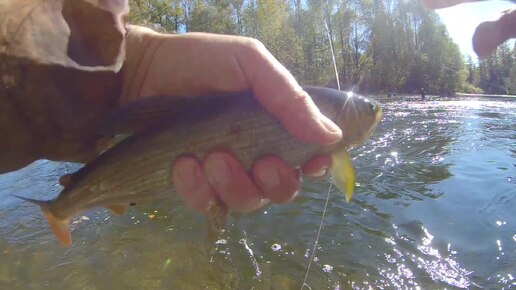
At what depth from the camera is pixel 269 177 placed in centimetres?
254

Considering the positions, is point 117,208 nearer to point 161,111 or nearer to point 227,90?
point 161,111

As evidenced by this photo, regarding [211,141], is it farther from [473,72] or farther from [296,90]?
[473,72]

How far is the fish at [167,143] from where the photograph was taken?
2.46 metres

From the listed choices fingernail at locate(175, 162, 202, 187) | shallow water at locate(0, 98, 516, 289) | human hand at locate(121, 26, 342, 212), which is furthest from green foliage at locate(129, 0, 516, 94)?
fingernail at locate(175, 162, 202, 187)

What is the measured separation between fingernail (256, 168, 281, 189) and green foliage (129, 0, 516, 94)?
4442 centimetres

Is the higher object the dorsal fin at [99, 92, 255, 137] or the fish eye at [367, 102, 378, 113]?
the dorsal fin at [99, 92, 255, 137]

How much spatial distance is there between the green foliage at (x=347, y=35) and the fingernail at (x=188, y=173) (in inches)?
1752

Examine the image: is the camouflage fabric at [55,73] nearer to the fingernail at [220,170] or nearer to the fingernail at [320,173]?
the fingernail at [220,170]

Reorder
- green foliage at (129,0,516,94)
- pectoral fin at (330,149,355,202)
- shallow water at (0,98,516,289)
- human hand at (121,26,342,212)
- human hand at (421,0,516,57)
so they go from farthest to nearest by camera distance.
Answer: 1. green foliage at (129,0,516,94)
2. shallow water at (0,98,516,289)
3. pectoral fin at (330,149,355,202)
4. human hand at (121,26,342,212)
5. human hand at (421,0,516,57)

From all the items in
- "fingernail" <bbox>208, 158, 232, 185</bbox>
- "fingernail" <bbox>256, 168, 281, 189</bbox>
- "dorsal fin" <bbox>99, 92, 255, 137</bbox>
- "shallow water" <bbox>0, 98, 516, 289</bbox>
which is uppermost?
"dorsal fin" <bbox>99, 92, 255, 137</bbox>

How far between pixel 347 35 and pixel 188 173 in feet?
201

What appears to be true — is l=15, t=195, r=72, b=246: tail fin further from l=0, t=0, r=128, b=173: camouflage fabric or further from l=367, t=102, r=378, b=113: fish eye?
l=367, t=102, r=378, b=113: fish eye

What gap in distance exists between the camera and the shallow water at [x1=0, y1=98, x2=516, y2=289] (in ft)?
16.1

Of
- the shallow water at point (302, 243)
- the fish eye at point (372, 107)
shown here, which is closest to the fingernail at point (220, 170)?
the fish eye at point (372, 107)
